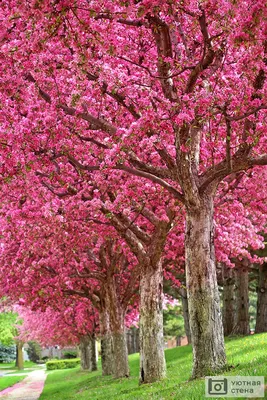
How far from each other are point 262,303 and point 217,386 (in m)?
19.8

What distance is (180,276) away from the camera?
29.7m

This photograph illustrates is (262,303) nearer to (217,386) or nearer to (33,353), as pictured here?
(217,386)

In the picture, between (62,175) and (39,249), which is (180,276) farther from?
(62,175)

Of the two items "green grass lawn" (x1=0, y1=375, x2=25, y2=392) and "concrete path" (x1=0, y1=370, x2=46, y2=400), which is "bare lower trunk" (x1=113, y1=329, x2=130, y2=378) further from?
"green grass lawn" (x1=0, y1=375, x2=25, y2=392)

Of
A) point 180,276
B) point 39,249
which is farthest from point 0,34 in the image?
point 180,276

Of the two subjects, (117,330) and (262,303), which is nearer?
(117,330)

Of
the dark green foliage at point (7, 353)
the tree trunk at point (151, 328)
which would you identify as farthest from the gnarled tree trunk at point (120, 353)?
the dark green foliage at point (7, 353)

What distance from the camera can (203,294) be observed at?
37.1 feet

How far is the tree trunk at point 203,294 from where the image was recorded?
435 inches

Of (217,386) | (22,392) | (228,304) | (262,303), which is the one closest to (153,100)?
(217,386)

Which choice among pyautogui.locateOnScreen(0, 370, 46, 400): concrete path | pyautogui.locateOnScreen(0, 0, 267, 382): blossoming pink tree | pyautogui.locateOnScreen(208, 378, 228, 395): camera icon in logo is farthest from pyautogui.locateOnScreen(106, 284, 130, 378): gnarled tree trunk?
pyautogui.locateOnScreen(208, 378, 228, 395): camera icon in logo

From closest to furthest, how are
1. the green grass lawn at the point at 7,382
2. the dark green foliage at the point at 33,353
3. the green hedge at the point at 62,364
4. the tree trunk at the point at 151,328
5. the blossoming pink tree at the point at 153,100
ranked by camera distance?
the blossoming pink tree at the point at 153,100
the tree trunk at the point at 151,328
the green grass lawn at the point at 7,382
the green hedge at the point at 62,364
the dark green foliage at the point at 33,353

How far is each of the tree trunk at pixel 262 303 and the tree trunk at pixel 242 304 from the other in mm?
694

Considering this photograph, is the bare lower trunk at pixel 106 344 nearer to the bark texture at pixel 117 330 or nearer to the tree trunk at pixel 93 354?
the bark texture at pixel 117 330
